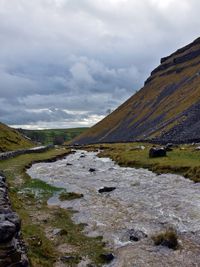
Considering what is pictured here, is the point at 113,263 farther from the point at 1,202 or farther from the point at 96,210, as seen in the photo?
the point at 96,210

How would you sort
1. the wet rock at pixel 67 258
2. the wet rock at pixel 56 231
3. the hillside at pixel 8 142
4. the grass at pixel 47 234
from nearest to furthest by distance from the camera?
the wet rock at pixel 67 258, the grass at pixel 47 234, the wet rock at pixel 56 231, the hillside at pixel 8 142

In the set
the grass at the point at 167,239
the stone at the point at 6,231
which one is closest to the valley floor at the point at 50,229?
the stone at the point at 6,231

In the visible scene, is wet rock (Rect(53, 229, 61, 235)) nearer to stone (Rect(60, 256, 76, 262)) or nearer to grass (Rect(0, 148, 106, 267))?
grass (Rect(0, 148, 106, 267))

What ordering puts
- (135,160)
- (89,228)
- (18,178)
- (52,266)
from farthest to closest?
(135,160), (18,178), (89,228), (52,266)

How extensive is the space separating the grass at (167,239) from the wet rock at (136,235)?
115 cm

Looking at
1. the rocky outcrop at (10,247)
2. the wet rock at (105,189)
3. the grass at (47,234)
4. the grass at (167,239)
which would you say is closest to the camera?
the rocky outcrop at (10,247)

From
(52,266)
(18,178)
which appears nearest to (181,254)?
(52,266)

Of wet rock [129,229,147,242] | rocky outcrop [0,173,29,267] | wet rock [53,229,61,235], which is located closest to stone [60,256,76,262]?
rocky outcrop [0,173,29,267]

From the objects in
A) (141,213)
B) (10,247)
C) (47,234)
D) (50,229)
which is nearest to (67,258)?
(10,247)

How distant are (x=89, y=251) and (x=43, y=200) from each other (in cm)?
1765

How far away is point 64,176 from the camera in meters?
60.0

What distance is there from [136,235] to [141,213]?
19.6 ft

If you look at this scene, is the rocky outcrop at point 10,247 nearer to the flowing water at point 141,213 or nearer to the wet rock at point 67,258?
the wet rock at point 67,258

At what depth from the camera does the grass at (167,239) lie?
905 inches
